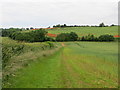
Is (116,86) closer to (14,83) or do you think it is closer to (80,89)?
(80,89)

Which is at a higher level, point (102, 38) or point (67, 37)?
point (67, 37)

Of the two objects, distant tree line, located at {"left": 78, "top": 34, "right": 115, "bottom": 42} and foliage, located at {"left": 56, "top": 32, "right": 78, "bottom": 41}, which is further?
foliage, located at {"left": 56, "top": 32, "right": 78, "bottom": 41}

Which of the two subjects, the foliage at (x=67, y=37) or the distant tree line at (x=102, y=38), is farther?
the foliage at (x=67, y=37)

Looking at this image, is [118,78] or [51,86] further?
[118,78]

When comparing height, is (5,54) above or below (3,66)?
above

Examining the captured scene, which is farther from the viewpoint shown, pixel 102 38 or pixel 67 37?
pixel 67 37

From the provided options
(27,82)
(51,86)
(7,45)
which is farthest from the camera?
(7,45)

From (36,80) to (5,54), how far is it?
259cm

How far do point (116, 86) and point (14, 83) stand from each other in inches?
229

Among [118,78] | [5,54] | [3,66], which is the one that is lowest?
[118,78]

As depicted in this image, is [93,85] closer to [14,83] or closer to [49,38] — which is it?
[14,83]

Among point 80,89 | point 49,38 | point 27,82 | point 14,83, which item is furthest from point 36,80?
point 49,38

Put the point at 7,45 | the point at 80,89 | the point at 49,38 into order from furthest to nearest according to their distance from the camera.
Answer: the point at 49,38 < the point at 7,45 < the point at 80,89

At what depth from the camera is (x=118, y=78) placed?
37.7 ft
